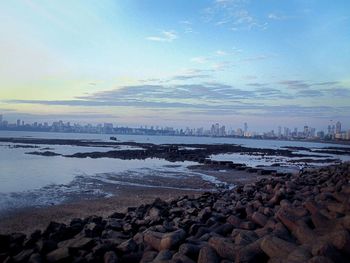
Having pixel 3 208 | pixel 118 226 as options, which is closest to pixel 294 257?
pixel 118 226

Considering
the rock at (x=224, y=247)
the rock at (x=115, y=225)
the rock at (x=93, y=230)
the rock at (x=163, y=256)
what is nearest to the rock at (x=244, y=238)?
the rock at (x=224, y=247)

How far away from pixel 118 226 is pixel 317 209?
389cm

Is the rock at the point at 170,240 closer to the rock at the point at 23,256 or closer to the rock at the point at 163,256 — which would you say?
the rock at the point at 163,256

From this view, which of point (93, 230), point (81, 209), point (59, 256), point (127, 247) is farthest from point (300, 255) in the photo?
point (81, 209)

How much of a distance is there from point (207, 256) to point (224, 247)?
1.13 ft

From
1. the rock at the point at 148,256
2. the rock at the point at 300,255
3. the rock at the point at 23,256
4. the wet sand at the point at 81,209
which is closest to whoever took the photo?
the rock at the point at 300,255

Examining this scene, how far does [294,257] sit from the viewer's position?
167 inches

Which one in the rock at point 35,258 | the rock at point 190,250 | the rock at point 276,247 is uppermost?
the rock at point 276,247

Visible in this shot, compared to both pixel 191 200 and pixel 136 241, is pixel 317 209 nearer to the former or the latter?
pixel 136 241

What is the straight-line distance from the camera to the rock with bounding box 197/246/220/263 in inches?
191

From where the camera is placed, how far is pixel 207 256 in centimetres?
490

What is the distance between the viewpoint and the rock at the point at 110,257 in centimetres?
523

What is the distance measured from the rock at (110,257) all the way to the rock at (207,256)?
1169mm

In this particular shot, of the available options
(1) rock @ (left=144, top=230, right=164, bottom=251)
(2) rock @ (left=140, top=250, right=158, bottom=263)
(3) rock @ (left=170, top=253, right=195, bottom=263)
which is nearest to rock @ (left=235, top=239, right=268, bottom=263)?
(3) rock @ (left=170, top=253, right=195, bottom=263)
